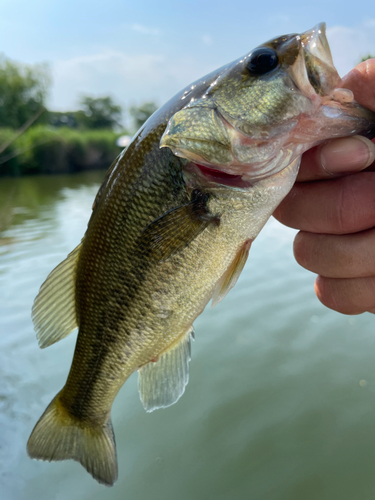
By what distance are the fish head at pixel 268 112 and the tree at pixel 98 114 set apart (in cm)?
7446

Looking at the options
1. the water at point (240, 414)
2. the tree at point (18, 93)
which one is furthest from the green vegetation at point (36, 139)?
the water at point (240, 414)

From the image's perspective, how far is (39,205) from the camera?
1301 cm

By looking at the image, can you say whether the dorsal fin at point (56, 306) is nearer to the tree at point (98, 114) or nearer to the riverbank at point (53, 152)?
the riverbank at point (53, 152)

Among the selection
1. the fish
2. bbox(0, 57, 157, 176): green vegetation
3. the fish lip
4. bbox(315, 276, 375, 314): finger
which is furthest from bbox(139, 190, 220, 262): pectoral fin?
bbox(0, 57, 157, 176): green vegetation

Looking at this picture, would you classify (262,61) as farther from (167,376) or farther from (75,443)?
(75,443)

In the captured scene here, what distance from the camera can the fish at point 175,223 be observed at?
3.80ft

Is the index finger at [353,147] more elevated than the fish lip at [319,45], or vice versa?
the fish lip at [319,45]

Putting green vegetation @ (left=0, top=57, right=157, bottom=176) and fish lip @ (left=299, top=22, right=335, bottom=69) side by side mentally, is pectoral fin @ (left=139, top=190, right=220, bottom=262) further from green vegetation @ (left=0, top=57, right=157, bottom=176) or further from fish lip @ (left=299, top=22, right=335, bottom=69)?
green vegetation @ (left=0, top=57, right=157, bottom=176)

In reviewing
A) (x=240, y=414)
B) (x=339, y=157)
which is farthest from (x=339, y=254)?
(x=240, y=414)

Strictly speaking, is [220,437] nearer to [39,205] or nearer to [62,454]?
[62,454]

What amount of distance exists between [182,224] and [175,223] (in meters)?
0.03

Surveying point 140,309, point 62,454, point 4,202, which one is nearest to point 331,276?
point 140,309

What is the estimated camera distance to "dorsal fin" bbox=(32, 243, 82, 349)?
5.29ft

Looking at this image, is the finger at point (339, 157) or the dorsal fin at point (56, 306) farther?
the dorsal fin at point (56, 306)
